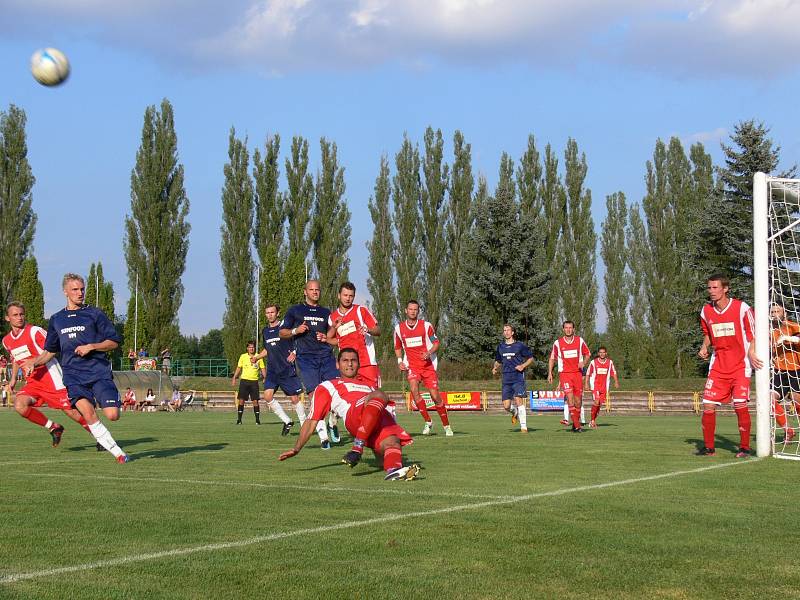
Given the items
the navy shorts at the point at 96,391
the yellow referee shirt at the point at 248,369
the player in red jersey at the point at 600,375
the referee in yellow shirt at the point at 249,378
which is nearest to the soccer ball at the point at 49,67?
Answer: the navy shorts at the point at 96,391

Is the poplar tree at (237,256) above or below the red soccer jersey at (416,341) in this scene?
above

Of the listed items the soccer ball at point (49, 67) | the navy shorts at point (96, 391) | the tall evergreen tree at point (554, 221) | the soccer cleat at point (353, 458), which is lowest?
the soccer cleat at point (353, 458)

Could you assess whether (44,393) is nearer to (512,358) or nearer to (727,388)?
(727,388)

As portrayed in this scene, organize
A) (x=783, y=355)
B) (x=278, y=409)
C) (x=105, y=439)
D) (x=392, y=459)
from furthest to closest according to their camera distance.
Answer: (x=278, y=409)
(x=783, y=355)
(x=105, y=439)
(x=392, y=459)

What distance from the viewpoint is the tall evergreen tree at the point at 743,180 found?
1651 inches

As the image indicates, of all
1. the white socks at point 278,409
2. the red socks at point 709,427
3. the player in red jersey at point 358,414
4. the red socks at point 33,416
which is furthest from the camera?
the white socks at point 278,409

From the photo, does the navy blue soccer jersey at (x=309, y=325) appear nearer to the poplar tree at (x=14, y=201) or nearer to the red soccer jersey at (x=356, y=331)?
the red soccer jersey at (x=356, y=331)

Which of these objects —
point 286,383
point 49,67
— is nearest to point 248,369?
point 286,383

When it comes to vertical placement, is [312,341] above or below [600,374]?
above

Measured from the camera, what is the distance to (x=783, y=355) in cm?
1408

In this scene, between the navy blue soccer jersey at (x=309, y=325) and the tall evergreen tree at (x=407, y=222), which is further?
the tall evergreen tree at (x=407, y=222)

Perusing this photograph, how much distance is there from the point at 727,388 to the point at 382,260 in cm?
4704

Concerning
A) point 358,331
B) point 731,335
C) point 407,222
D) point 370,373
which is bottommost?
point 370,373

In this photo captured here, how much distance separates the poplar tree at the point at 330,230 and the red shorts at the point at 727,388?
46.2 metres
